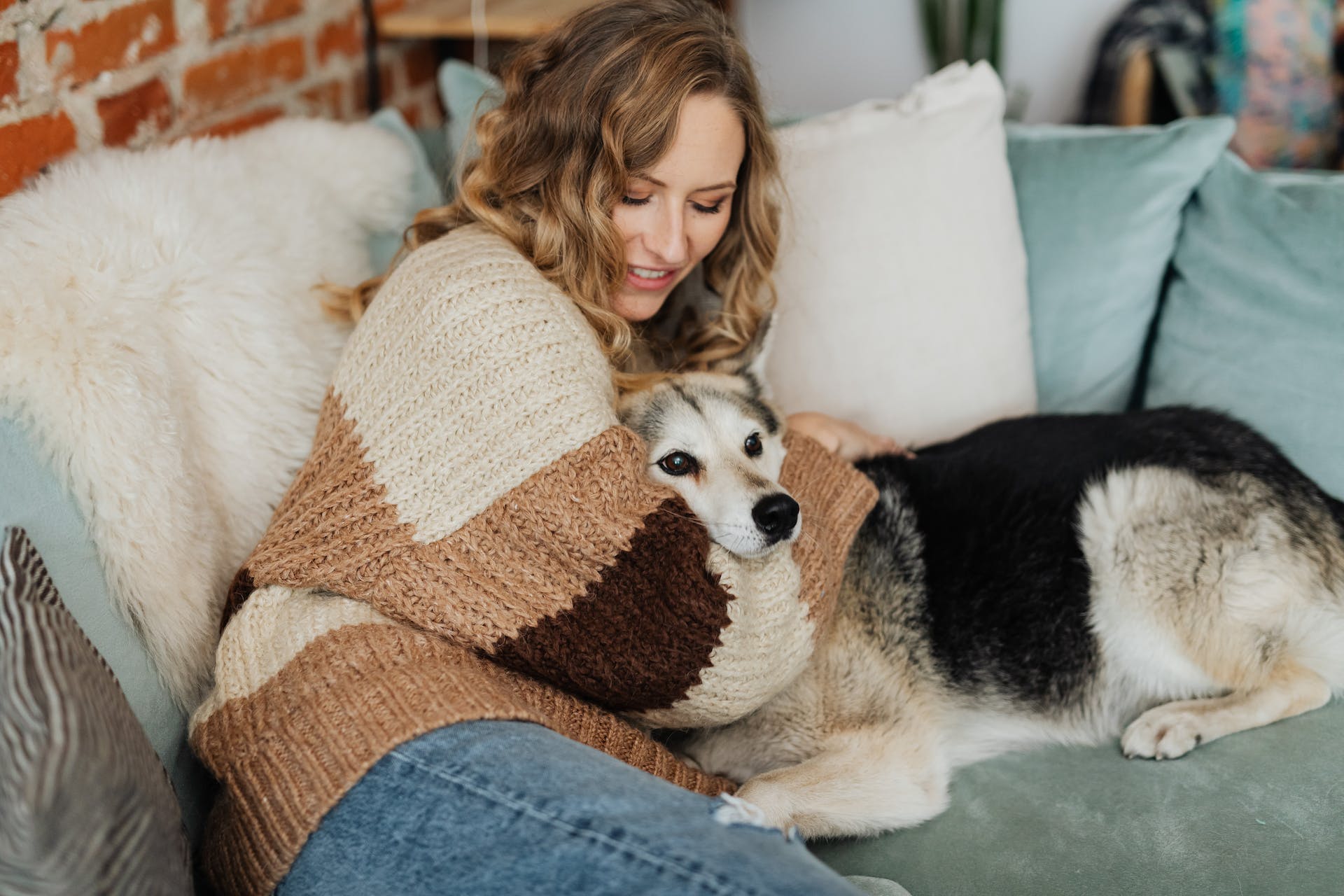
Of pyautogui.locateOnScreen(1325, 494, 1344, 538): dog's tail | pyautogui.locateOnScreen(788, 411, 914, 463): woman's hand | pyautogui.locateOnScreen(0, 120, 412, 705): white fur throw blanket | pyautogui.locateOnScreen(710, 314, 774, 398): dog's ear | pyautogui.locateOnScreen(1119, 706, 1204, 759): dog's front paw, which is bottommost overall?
pyautogui.locateOnScreen(1119, 706, 1204, 759): dog's front paw

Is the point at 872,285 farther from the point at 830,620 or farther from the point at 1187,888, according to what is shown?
the point at 1187,888

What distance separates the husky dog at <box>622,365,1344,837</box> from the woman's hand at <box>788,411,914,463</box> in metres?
0.11

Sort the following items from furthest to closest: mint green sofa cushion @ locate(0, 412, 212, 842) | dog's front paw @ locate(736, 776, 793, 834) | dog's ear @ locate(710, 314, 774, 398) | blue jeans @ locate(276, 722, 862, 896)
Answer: dog's ear @ locate(710, 314, 774, 398)
dog's front paw @ locate(736, 776, 793, 834)
mint green sofa cushion @ locate(0, 412, 212, 842)
blue jeans @ locate(276, 722, 862, 896)

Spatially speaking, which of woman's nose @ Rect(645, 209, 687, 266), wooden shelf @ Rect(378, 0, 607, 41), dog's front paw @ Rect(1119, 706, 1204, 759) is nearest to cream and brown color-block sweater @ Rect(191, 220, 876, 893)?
woman's nose @ Rect(645, 209, 687, 266)

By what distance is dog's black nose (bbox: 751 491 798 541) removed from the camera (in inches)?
55.8

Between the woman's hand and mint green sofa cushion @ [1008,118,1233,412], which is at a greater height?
mint green sofa cushion @ [1008,118,1233,412]

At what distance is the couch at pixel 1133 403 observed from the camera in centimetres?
128

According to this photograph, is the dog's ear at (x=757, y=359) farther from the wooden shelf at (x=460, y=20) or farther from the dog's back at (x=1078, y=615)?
the wooden shelf at (x=460, y=20)

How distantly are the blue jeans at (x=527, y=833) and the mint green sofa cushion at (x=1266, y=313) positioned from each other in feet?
4.54

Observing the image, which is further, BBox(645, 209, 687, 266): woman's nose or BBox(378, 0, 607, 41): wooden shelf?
BBox(378, 0, 607, 41): wooden shelf

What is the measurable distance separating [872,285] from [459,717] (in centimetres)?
122

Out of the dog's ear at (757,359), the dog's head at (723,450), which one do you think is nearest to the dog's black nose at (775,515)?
the dog's head at (723,450)

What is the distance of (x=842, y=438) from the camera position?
6.10 feet

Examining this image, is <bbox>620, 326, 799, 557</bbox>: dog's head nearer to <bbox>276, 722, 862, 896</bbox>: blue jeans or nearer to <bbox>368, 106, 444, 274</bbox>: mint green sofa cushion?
<bbox>276, 722, 862, 896</bbox>: blue jeans
